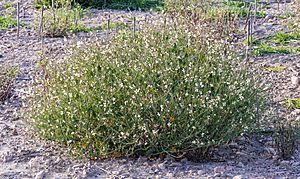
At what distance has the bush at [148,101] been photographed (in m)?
4.82

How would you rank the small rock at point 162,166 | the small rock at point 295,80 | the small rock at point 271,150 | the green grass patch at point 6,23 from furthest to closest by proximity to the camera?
the green grass patch at point 6,23 → the small rock at point 295,80 → the small rock at point 271,150 → the small rock at point 162,166

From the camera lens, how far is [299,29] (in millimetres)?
8852

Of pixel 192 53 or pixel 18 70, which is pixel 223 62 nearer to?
pixel 192 53

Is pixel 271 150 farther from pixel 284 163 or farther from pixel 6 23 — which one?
pixel 6 23

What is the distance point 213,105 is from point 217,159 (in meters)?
0.49

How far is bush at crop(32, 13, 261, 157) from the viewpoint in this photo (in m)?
4.82

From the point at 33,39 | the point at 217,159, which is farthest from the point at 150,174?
the point at 33,39

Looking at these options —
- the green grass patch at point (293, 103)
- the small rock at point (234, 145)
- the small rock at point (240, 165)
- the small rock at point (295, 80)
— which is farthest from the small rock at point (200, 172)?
the small rock at point (295, 80)

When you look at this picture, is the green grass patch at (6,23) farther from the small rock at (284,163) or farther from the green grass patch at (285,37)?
the small rock at (284,163)

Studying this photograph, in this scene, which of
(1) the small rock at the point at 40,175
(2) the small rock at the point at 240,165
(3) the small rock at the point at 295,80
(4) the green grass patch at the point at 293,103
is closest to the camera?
(1) the small rock at the point at 40,175

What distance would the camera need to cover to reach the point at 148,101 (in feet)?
15.8

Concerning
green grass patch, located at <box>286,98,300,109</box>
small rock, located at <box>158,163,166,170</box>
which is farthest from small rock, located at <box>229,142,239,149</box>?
green grass patch, located at <box>286,98,300,109</box>

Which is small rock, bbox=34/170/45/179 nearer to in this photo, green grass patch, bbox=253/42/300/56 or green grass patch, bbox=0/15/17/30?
green grass patch, bbox=253/42/300/56

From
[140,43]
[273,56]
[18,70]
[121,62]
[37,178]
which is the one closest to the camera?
[37,178]
